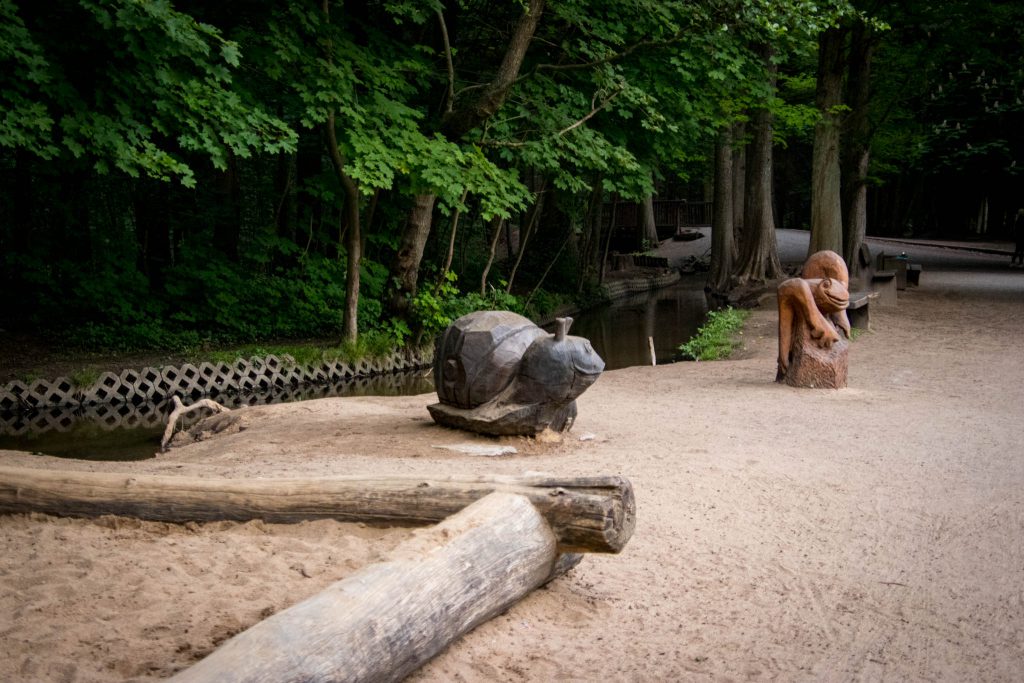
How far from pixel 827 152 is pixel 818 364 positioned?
10.5 m

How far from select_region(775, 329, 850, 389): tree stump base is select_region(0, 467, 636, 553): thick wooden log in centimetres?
719

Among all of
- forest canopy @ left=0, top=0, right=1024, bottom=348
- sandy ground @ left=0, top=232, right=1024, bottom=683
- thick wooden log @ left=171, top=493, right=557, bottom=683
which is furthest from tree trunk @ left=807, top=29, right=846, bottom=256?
thick wooden log @ left=171, top=493, right=557, bottom=683

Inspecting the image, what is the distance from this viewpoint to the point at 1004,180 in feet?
121

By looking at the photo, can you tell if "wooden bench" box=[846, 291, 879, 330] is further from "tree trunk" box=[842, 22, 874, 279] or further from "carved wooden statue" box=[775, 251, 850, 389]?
"tree trunk" box=[842, 22, 874, 279]

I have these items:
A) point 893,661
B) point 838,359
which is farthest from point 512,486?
point 838,359

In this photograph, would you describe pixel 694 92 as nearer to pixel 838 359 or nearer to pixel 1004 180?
pixel 838 359

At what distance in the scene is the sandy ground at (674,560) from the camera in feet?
12.9

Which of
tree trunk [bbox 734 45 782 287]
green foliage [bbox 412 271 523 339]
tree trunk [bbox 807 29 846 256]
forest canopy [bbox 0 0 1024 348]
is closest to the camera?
forest canopy [bbox 0 0 1024 348]

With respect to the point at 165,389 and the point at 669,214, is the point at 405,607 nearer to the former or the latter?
the point at 165,389

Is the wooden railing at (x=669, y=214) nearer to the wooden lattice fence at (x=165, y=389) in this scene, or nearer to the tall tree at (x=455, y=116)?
the tall tree at (x=455, y=116)

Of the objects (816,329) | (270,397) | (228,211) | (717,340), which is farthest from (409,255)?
(816,329)

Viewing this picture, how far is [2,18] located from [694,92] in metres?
12.0

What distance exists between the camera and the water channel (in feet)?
35.7

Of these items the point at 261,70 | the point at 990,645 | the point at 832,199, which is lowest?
the point at 990,645
